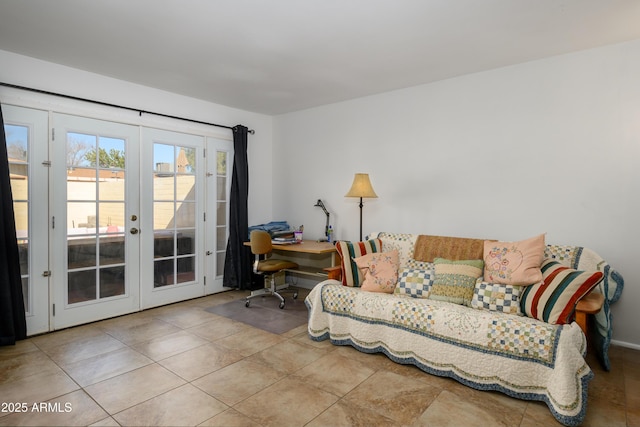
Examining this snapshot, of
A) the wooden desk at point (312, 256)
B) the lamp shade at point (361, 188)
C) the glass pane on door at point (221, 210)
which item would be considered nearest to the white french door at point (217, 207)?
the glass pane on door at point (221, 210)

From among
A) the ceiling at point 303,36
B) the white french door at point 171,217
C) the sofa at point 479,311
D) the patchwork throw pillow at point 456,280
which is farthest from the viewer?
the white french door at point 171,217

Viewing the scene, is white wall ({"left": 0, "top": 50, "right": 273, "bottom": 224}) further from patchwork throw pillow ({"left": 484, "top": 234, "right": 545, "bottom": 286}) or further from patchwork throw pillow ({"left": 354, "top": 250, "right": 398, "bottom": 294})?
patchwork throw pillow ({"left": 484, "top": 234, "right": 545, "bottom": 286})

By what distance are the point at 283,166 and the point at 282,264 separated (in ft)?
5.58

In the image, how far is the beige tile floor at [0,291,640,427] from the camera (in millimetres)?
2012

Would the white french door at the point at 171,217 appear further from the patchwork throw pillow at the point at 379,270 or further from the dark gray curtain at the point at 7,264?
the patchwork throw pillow at the point at 379,270

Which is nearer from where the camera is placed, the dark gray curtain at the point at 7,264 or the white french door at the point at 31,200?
the dark gray curtain at the point at 7,264

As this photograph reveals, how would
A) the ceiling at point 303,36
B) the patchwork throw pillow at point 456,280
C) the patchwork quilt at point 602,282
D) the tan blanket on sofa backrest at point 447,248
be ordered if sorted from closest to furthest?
the ceiling at point 303,36 → the patchwork quilt at point 602,282 → the patchwork throw pillow at point 456,280 → the tan blanket on sofa backrest at point 447,248

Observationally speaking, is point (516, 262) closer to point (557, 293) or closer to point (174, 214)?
point (557, 293)

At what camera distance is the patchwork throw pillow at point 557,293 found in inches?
87.0

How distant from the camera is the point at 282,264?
164 inches

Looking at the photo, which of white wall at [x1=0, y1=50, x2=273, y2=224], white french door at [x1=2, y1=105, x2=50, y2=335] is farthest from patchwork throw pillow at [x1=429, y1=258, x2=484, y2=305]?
white french door at [x1=2, y1=105, x2=50, y2=335]

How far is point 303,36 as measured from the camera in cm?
273

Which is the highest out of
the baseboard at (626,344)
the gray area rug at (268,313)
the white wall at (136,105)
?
the white wall at (136,105)

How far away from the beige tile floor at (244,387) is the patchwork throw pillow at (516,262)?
2.65 ft
